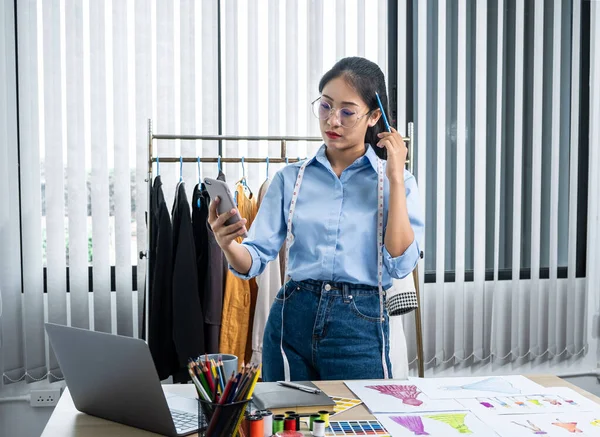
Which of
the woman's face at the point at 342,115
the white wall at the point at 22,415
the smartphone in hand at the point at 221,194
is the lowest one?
the white wall at the point at 22,415

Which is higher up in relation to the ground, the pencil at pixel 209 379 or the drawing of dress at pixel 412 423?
the pencil at pixel 209 379

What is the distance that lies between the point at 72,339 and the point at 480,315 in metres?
2.61

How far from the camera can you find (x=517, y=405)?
133 centimetres

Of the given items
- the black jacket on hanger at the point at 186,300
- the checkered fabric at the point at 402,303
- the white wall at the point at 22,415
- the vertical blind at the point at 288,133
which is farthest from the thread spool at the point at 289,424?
the white wall at the point at 22,415

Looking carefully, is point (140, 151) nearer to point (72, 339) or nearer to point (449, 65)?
point (449, 65)

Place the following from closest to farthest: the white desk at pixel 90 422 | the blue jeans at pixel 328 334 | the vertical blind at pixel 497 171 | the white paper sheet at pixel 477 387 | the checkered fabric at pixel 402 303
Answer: the white desk at pixel 90 422, the white paper sheet at pixel 477 387, the blue jeans at pixel 328 334, the checkered fabric at pixel 402 303, the vertical blind at pixel 497 171

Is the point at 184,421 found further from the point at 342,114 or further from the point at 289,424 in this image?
the point at 342,114

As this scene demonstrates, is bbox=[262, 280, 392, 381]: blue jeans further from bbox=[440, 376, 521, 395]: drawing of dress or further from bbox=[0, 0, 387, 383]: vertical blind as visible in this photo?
bbox=[0, 0, 387, 383]: vertical blind

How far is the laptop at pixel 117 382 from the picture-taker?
1.10 meters

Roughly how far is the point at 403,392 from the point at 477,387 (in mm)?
180

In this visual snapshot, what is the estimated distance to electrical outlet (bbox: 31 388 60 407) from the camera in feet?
9.62

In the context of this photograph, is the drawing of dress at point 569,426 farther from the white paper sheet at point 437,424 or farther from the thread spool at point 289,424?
the thread spool at point 289,424

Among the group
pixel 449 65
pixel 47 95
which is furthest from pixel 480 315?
pixel 47 95

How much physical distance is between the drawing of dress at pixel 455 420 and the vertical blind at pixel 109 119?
1998mm
